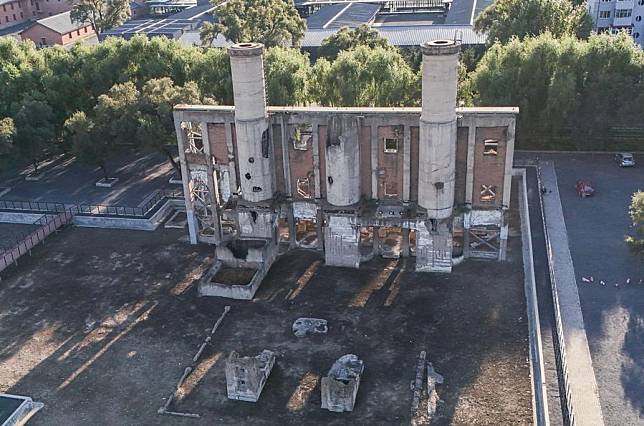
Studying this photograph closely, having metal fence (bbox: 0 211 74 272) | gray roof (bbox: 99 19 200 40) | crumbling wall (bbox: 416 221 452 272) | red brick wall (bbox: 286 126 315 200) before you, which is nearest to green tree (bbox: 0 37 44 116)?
metal fence (bbox: 0 211 74 272)

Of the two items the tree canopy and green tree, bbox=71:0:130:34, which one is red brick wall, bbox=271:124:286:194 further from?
green tree, bbox=71:0:130:34

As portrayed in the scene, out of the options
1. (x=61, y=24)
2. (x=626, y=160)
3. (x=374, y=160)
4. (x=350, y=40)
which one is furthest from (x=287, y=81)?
(x=61, y=24)

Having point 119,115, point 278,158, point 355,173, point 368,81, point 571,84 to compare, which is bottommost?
point 355,173

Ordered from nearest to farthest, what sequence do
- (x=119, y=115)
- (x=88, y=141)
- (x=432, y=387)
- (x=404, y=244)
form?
(x=432, y=387), (x=404, y=244), (x=119, y=115), (x=88, y=141)

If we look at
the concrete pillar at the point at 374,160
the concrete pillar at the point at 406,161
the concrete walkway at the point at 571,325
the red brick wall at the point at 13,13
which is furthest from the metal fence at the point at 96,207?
the red brick wall at the point at 13,13

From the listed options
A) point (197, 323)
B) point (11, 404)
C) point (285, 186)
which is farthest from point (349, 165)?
point (11, 404)

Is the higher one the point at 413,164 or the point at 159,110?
the point at 159,110

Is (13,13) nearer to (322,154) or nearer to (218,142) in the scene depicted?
(218,142)
